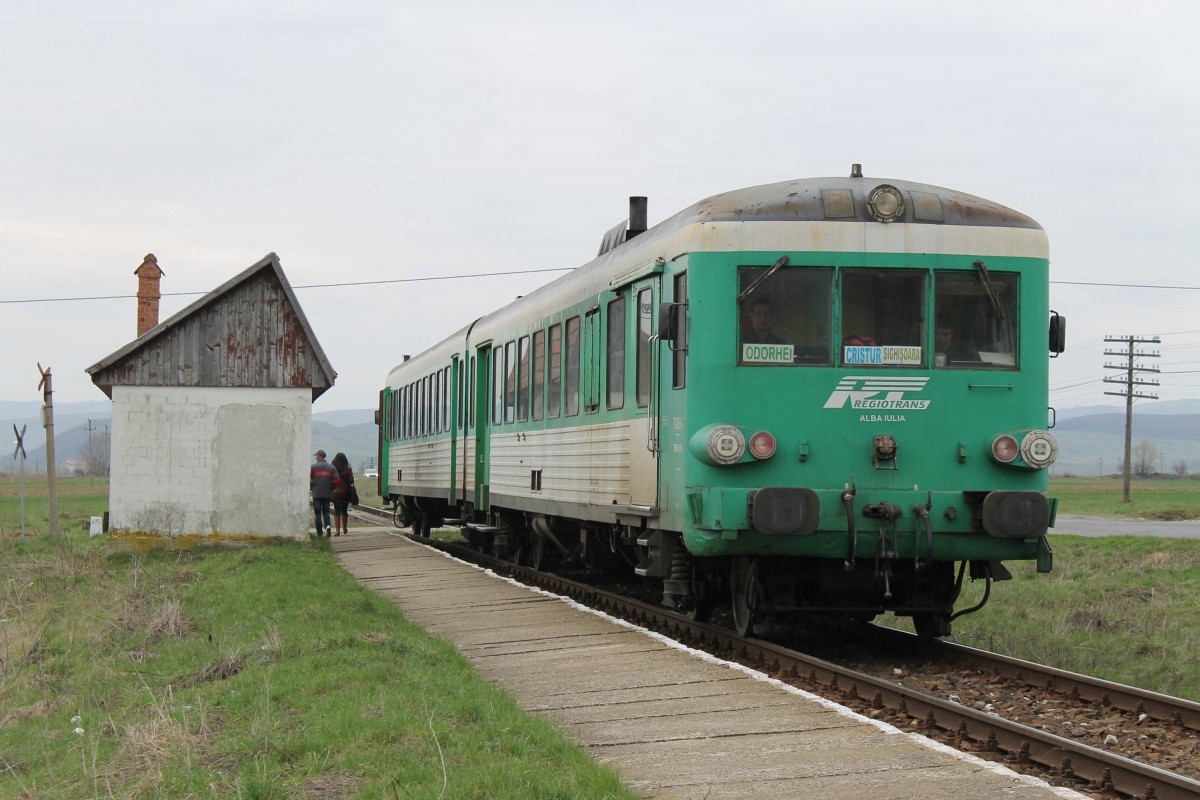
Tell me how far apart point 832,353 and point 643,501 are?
6.65ft

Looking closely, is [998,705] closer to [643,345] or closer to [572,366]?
[643,345]

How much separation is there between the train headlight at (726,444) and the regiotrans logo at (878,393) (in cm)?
65

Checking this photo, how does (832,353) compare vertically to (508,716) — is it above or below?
above

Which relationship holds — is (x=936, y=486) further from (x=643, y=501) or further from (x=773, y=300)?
(x=643, y=501)

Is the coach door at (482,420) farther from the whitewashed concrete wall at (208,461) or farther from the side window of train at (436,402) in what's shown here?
the whitewashed concrete wall at (208,461)

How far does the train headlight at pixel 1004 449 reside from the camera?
9.45 metres

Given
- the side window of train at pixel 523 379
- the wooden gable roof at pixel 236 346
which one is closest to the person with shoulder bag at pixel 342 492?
the wooden gable roof at pixel 236 346

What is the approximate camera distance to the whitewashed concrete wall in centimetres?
2216

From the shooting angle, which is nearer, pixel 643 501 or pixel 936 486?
pixel 936 486

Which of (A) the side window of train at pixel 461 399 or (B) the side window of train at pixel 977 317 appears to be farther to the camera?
(A) the side window of train at pixel 461 399

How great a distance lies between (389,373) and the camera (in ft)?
97.9

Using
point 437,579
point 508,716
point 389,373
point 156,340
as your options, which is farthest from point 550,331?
point 389,373

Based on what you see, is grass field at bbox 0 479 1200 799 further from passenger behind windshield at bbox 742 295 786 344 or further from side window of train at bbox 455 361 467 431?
passenger behind windshield at bbox 742 295 786 344

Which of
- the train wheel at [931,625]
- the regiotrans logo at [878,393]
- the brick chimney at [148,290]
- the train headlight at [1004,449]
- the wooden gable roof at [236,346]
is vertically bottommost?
the train wheel at [931,625]
